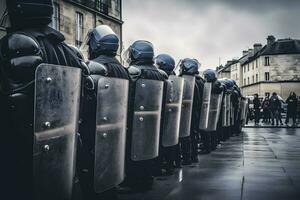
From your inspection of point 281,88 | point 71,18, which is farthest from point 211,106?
point 281,88

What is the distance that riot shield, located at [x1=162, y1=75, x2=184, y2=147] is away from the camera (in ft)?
18.9

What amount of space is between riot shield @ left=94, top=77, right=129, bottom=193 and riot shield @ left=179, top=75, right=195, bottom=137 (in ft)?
9.90

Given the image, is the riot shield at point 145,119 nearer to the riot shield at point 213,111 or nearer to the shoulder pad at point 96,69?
the shoulder pad at point 96,69

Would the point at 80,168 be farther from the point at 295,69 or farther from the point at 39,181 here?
the point at 295,69

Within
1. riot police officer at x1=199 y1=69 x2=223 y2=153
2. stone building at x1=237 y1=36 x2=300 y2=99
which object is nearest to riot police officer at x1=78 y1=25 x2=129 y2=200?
riot police officer at x1=199 y1=69 x2=223 y2=153

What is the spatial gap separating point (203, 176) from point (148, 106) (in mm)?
1968

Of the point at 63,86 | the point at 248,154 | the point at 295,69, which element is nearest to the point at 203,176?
the point at 248,154

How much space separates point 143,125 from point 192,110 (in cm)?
287

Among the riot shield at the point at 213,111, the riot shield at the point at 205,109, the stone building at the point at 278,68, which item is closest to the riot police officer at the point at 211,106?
the riot shield at the point at 213,111

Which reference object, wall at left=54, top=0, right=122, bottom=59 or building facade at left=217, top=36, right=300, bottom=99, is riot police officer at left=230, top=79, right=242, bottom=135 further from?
building facade at left=217, top=36, right=300, bottom=99

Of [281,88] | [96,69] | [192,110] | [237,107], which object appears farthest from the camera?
[281,88]

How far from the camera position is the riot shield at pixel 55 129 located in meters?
2.53

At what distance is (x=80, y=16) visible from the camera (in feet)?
87.4

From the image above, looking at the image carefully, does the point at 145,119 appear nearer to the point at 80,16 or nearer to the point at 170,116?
the point at 170,116
